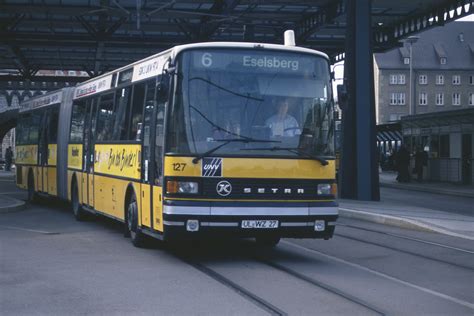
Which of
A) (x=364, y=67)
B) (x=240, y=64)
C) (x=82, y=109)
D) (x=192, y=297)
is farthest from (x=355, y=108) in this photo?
(x=192, y=297)

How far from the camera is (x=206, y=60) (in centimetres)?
1118

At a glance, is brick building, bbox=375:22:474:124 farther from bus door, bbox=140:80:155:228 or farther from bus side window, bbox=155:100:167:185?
bus side window, bbox=155:100:167:185

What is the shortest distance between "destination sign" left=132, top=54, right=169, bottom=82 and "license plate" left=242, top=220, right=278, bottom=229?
8.33 ft

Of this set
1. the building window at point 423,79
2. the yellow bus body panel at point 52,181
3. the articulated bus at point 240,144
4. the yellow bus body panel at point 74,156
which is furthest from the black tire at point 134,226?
the building window at point 423,79

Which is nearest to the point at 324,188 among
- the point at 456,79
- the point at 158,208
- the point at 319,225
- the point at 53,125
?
the point at 319,225

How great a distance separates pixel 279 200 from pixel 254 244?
2.84 metres

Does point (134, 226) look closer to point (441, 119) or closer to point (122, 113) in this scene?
point (122, 113)

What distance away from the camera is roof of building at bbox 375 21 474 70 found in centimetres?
11144

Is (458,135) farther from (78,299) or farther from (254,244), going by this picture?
(78,299)

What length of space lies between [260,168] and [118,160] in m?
3.86

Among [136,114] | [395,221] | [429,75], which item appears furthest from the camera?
[429,75]

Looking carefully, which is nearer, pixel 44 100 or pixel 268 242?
pixel 268 242

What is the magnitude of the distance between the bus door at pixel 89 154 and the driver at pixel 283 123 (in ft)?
20.5

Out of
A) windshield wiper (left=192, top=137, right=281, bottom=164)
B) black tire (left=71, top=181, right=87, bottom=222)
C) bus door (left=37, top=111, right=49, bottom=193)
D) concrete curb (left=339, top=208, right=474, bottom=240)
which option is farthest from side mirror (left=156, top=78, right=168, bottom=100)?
bus door (left=37, top=111, right=49, bottom=193)
